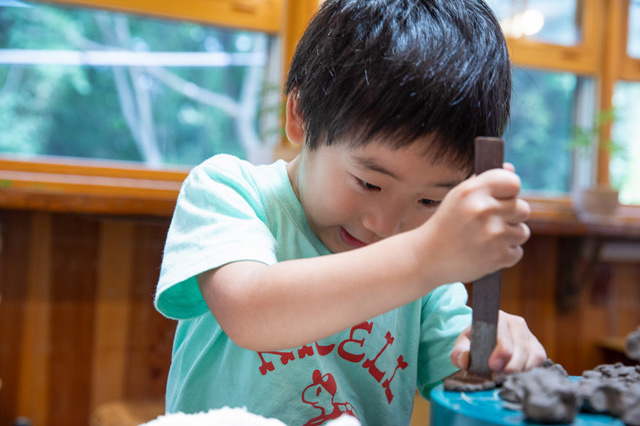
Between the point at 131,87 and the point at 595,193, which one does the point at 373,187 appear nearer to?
the point at 131,87

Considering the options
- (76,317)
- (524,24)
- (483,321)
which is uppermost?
(524,24)

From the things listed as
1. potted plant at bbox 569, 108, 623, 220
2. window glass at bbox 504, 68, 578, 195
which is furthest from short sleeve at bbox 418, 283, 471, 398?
window glass at bbox 504, 68, 578, 195

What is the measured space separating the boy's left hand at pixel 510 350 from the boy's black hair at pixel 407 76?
0.17 m

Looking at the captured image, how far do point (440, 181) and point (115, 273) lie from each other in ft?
5.60

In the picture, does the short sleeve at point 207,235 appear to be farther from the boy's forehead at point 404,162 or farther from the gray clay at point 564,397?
the gray clay at point 564,397

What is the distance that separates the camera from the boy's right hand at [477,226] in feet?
1.47

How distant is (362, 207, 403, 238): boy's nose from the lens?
0.62 metres

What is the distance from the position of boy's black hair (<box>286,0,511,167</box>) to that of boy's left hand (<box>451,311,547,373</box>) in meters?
0.17

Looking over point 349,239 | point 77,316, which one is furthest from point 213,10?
point 349,239

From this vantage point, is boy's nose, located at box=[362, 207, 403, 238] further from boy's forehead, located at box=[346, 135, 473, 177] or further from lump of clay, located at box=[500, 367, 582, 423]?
lump of clay, located at box=[500, 367, 582, 423]

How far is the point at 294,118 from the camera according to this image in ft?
2.36

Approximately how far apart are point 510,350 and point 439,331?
217 millimetres

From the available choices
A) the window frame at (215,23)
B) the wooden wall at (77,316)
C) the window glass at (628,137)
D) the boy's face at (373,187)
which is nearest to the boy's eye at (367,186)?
the boy's face at (373,187)

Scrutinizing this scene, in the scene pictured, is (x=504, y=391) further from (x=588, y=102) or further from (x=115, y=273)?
(x=588, y=102)
